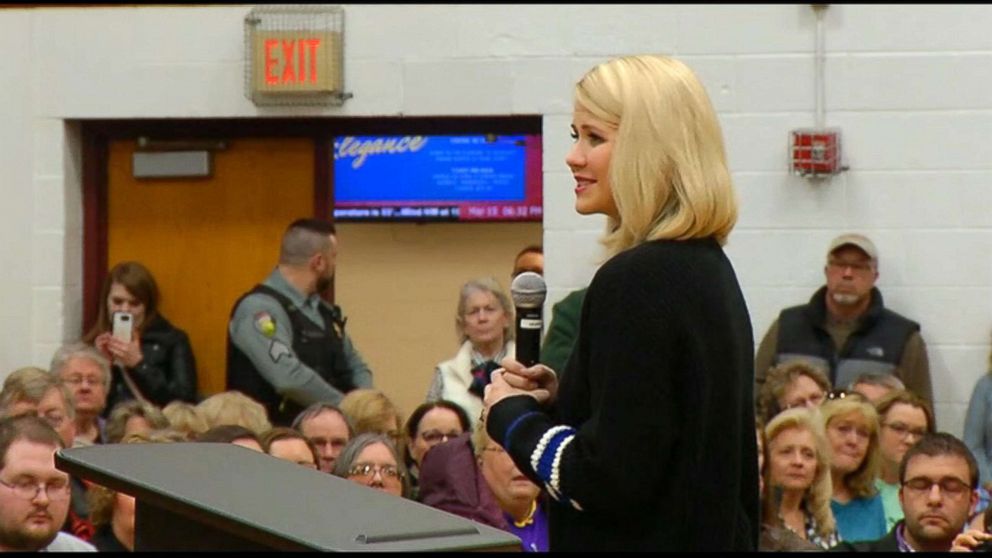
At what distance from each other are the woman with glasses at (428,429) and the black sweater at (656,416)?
3526 mm

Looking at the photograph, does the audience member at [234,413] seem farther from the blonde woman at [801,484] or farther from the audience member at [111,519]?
the blonde woman at [801,484]

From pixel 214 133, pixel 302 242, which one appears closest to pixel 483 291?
pixel 302 242

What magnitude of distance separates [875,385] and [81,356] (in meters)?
2.88

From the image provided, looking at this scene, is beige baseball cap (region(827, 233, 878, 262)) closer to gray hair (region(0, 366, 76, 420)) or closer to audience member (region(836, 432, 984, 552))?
audience member (region(836, 432, 984, 552))

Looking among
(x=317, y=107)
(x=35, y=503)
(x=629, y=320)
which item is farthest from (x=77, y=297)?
(x=629, y=320)

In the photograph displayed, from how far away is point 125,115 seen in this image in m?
7.42

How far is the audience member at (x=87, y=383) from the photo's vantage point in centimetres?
630

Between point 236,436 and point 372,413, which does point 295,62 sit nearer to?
point 372,413

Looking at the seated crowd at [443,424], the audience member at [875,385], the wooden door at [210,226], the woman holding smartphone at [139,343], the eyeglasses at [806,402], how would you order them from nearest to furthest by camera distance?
the seated crowd at [443,424] < the eyeglasses at [806,402] < the audience member at [875,385] < the woman holding smartphone at [139,343] < the wooden door at [210,226]

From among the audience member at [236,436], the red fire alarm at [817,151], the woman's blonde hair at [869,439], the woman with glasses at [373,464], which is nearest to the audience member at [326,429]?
the woman with glasses at [373,464]

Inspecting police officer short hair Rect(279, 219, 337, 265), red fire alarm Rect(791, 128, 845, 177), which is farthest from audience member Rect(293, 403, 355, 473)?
red fire alarm Rect(791, 128, 845, 177)

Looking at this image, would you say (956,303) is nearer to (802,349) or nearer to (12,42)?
(802,349)

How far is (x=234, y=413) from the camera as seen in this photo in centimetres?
581

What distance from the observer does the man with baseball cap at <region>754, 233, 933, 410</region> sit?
6.69 meters
